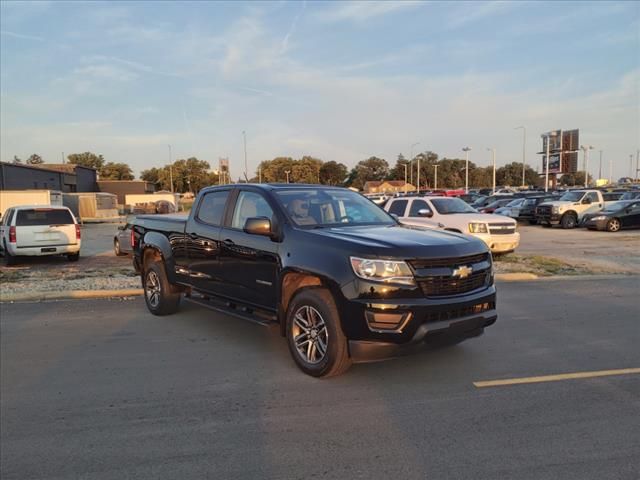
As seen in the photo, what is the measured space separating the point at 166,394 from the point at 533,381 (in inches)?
132

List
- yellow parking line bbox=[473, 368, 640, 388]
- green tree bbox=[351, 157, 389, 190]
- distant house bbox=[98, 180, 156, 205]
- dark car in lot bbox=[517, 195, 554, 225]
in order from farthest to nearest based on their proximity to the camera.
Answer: green tree bbox=[351, 157, 389, 190] → distant house bbox=[98, 180, 156, 205] → dark car in lot bbox=[517, 195, 554, 225] → yellow parking line bbox=[473, 368, 640, 388]

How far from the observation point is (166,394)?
14.6ft

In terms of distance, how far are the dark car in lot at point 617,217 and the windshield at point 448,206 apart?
1256 centimetres

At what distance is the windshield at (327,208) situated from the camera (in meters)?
5.41

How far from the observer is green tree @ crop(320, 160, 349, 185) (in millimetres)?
123062

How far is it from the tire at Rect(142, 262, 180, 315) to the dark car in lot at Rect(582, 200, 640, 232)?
22383 mm

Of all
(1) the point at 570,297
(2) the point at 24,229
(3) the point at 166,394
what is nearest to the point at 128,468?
(3) the point at 166,394

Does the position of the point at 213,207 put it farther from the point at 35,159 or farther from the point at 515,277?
the point at 35,159

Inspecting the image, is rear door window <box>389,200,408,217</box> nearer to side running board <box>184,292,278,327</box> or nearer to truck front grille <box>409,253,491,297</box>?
side running board <box>184,292,278,327</box>

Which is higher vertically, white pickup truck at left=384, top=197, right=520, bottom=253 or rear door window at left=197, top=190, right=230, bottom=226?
rear door window at left=197, top=190, right=230, bottom=226

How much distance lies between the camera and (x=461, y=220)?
528 inches

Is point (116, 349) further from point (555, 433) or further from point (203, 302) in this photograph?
point (555, 433)

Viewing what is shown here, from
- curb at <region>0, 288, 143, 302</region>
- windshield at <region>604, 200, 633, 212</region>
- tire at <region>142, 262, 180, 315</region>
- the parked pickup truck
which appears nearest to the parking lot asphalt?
tire at <region>142, 262, 180, 315</region>

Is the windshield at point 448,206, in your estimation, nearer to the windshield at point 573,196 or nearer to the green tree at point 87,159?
the windshield at point 573,196
